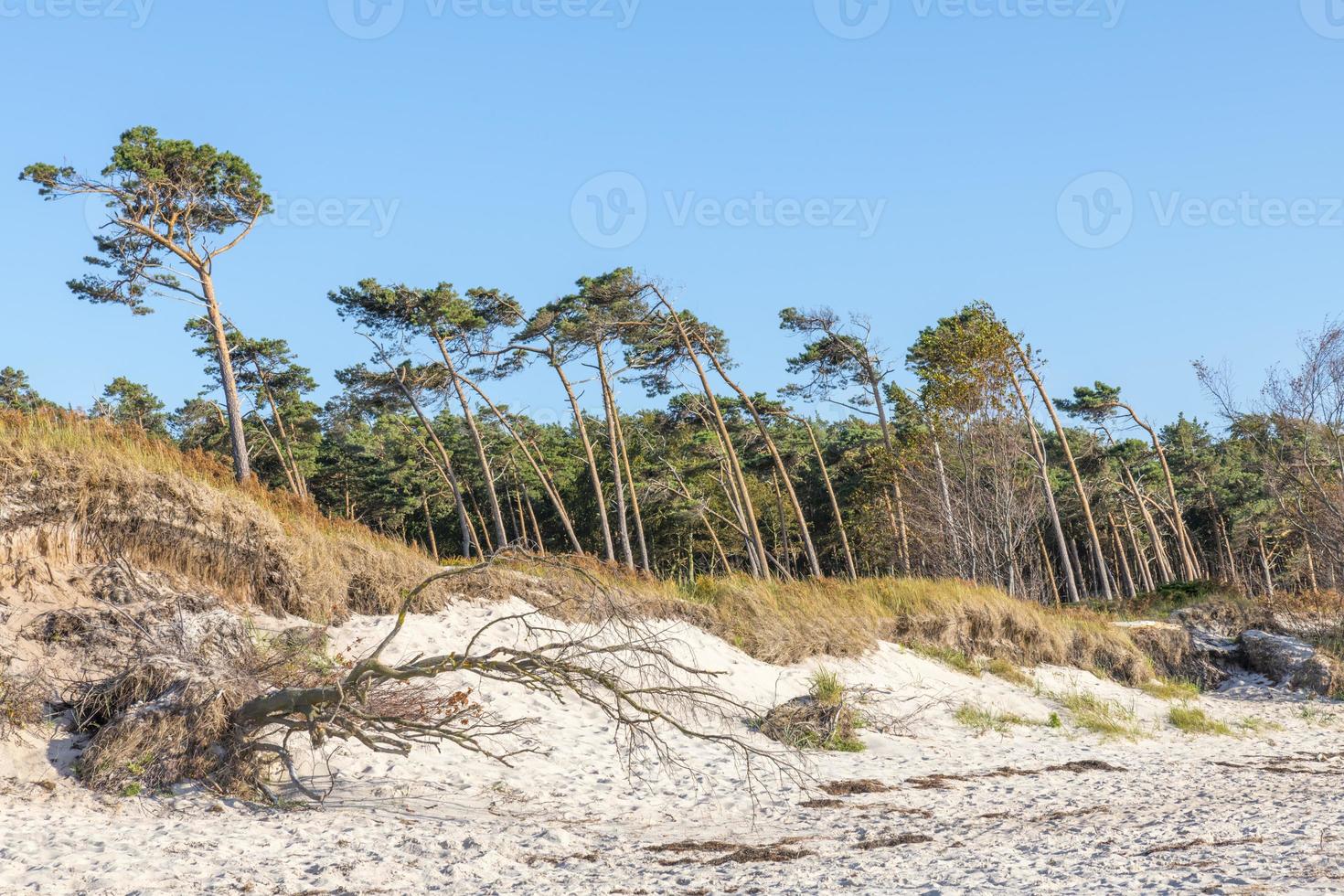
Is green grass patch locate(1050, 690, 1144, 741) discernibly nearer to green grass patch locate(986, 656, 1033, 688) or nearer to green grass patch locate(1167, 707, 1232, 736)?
green grass patch locate(986, 656, 1033, 688)

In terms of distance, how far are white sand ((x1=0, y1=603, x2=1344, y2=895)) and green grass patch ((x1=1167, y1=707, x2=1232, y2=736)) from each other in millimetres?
2310

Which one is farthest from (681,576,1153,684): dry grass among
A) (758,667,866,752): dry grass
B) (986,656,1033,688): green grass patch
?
(758,667,866,752): dry grass

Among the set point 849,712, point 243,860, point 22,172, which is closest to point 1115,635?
point 849,712

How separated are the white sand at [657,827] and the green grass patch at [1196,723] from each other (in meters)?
2.31

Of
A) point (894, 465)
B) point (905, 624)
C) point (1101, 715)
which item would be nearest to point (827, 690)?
point (905, 624)

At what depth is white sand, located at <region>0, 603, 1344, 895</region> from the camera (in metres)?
5.78

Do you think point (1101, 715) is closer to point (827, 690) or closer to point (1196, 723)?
point (1196, 723)

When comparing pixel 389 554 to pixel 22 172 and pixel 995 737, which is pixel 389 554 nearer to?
pixel 995 737

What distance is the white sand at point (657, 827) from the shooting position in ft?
19.0

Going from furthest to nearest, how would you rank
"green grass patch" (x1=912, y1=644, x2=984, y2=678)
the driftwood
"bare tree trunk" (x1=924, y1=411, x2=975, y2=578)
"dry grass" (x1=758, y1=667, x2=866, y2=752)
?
"bare tree trunk" (x1=924, y1=411, x2=975, y2=578)
"green grass patch" (x1=912, y1=644, x2=984, y2=678)
"dry grass" (x1=758, y1=667, x2=866, y2=752)
the driftwood

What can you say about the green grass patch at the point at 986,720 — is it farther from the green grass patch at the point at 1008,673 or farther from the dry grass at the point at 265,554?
the dry grass at the point at 265,554

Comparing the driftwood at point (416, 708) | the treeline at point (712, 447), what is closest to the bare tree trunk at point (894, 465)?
the treeline at point (712, 447)

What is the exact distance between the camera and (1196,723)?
46.0ft

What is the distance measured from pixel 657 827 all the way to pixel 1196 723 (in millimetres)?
9889
